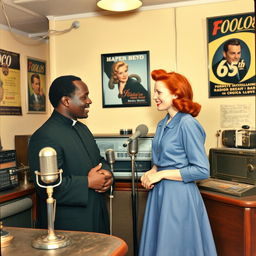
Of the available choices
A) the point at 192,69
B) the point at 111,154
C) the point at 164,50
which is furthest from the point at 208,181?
the point at 164,50

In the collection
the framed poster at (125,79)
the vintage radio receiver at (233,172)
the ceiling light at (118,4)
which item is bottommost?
the vintage radio receiver at (233,172)

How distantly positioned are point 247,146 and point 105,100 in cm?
136

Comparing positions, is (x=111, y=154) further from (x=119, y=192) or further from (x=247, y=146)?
(x=247, y=146)

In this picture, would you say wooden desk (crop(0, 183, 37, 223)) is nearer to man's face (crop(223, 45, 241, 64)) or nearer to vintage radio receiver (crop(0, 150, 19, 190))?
vintage radio receiver (crop(0, 150, 19, 190))

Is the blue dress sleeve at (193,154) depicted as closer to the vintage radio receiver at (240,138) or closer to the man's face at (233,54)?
the vintage radio receiver at (240,138)

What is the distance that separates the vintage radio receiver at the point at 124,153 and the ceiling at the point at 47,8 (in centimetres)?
116

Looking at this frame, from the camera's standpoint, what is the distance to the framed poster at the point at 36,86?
4.07 m

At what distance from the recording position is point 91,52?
11.0ft

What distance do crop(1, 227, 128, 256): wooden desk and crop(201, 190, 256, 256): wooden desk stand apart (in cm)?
101

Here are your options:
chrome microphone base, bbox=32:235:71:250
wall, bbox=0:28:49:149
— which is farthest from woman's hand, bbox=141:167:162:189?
wall, bbox=0:28:49:149

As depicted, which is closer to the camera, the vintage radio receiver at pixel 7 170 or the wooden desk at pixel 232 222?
the wooden desk at pixel 232 222

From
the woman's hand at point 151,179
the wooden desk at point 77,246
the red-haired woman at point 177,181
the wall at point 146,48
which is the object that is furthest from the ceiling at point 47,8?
the wooden desk at point 77,246

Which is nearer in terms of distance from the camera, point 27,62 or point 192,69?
point 192,69

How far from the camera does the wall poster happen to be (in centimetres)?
367
